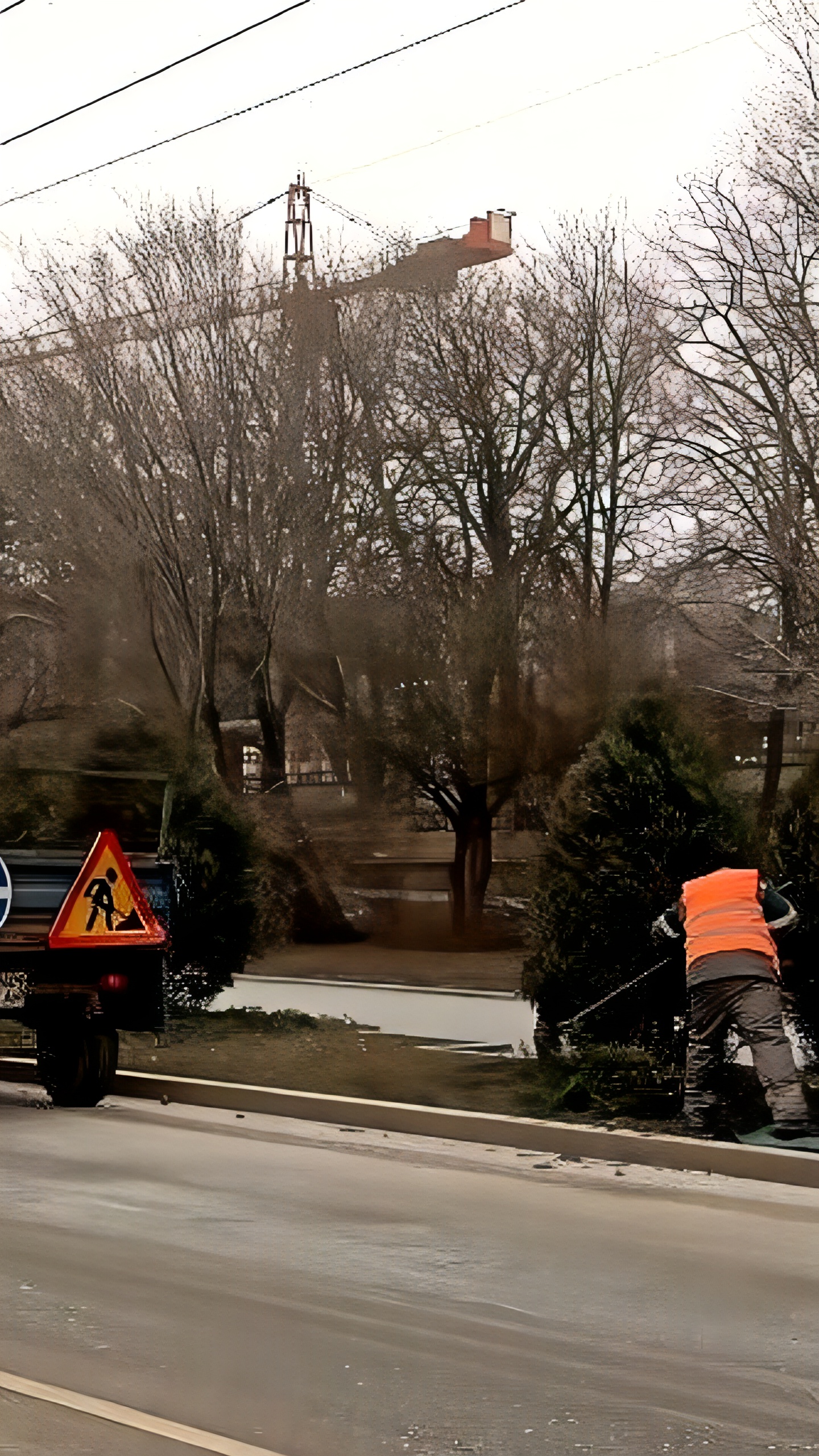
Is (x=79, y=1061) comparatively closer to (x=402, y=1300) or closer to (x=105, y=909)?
(x=105, y=909)

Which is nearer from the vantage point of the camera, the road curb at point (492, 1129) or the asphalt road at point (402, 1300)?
the asphalt road at point (402, 1300)

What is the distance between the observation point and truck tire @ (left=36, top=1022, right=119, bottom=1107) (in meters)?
11.6

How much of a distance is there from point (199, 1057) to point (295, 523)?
14.4 m

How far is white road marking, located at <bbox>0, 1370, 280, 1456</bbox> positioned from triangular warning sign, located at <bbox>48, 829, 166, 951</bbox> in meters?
5.84

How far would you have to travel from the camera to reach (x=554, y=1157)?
9688mm

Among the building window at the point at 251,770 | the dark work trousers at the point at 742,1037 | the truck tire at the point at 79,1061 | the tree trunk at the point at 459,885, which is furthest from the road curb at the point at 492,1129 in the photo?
the tree trunk at the point at 459,885

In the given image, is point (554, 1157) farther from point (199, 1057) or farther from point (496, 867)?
point (496, 867)

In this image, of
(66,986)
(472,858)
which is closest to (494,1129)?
(66,986)

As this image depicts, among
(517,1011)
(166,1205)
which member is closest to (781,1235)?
(166,1205)

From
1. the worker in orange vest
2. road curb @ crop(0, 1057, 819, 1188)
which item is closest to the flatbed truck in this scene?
road curb @ crop(0, 1057, 819, 1188)

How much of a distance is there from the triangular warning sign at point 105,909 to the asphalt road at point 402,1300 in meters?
1.48

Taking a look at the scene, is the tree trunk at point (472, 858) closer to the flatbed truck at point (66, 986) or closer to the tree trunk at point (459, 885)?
the tree trunk at point (459, 885)

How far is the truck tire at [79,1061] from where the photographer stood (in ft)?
38.0

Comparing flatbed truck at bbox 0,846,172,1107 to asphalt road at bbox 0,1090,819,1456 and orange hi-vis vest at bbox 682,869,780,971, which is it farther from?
orange hi-vis vest at bbox 682,869,780,971
